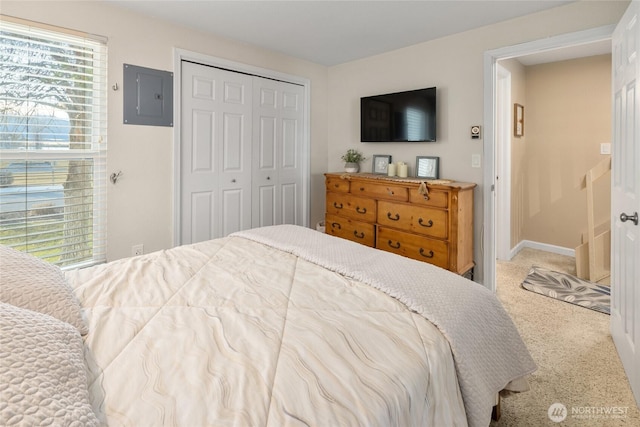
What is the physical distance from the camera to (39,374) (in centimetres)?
68

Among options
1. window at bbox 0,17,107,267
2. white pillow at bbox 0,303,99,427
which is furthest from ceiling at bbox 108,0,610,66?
white pillow at bbox 0,303,99,427

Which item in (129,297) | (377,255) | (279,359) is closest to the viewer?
(279,359)

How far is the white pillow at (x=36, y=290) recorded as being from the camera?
1.06 meters

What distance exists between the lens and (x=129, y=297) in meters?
1.35

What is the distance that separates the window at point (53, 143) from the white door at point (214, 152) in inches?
27.5

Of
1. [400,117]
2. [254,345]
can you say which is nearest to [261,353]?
[254,345]

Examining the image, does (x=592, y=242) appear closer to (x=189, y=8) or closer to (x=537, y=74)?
(x=537, y=74)

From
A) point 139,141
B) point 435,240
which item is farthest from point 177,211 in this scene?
point 435,240

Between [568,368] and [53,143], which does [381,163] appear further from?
[53,143]

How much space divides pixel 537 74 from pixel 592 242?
7.47 feet

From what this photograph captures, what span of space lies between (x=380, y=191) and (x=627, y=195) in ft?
6.24

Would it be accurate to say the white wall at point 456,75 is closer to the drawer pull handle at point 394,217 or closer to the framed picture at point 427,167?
the framed picture at point 427,167

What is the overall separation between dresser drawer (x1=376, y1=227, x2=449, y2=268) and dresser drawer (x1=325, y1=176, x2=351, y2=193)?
0.63 metres

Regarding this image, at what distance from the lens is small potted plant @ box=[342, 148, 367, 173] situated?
420 cm
